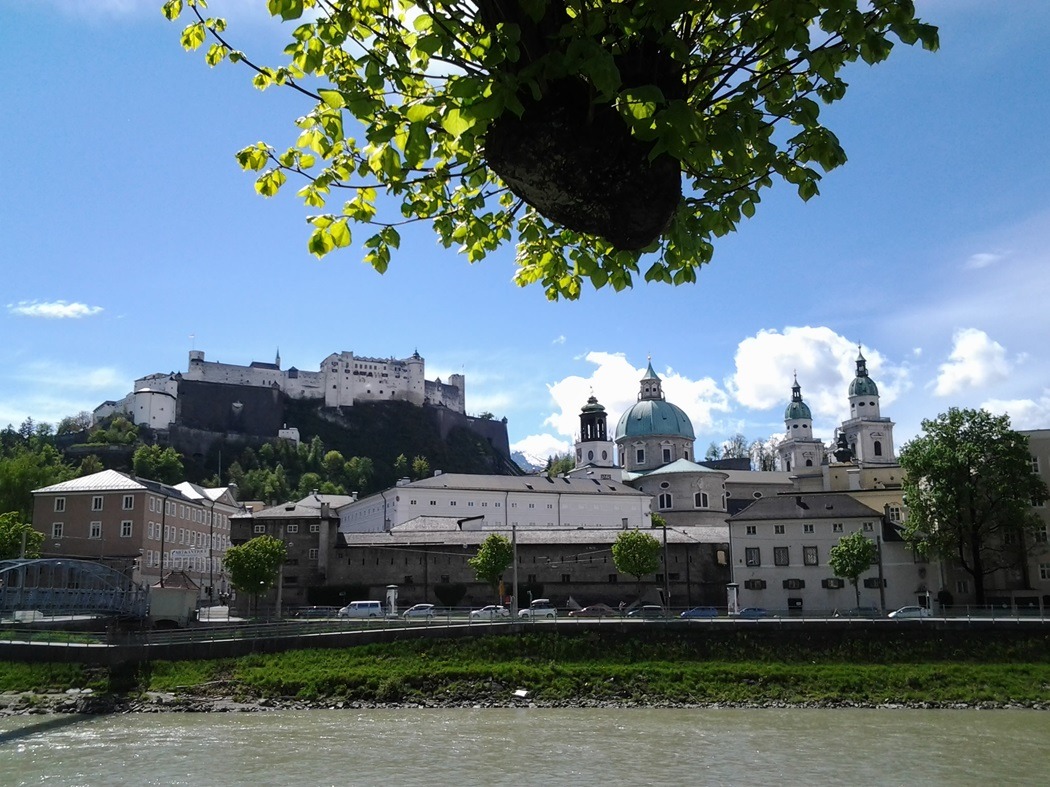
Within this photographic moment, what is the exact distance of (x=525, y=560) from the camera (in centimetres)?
5344

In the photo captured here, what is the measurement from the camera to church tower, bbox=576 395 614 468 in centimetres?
9994

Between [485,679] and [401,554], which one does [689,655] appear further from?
[401,554]

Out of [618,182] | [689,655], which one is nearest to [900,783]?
[689,655]

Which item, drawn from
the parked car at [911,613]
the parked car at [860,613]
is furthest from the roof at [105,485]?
the parked car at [911,613]

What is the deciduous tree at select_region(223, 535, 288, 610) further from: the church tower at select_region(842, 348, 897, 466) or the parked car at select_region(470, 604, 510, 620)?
the church tower at select_region(842, 348, 897, 466)

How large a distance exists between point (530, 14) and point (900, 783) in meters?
19.8

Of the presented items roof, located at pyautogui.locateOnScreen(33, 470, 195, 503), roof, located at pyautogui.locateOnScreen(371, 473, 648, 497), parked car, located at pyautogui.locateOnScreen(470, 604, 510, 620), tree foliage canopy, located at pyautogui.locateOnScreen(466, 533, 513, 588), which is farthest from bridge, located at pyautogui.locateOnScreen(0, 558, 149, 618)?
roof, located at pyautogui.locateOnScreen(371, 473, 648, 497)

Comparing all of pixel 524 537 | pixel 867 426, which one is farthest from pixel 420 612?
pixel 867 426

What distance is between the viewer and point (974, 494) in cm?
4538

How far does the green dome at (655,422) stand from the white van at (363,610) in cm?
5334

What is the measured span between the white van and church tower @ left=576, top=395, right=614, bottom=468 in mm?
51749

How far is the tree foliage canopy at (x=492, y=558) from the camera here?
1951 inches

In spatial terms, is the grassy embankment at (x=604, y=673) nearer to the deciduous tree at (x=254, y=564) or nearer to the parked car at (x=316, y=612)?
the parked car at (x=316, y=612)

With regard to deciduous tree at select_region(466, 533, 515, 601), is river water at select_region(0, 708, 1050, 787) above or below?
below
